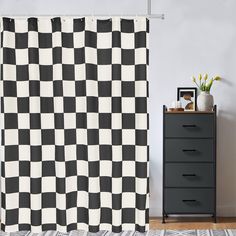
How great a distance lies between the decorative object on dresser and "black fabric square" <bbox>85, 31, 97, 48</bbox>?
114 cm

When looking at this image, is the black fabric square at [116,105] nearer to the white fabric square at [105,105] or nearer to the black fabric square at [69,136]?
the white fabric square at [105,105]

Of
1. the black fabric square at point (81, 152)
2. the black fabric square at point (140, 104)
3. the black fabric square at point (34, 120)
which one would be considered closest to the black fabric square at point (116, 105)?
the black fabric square at point (140, 104)

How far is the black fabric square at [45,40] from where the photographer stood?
3.41 m

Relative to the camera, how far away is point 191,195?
171 inches

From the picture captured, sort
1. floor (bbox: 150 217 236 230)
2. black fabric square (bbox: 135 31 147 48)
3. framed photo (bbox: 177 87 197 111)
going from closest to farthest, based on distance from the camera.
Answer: black fabric square (bbox: 135 31 147 48) → floor (bbox: 150 217 236 230) → framed photo (bbox: 177 87 197 111)

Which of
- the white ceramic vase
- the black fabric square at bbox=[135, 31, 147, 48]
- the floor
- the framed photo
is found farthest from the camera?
the framed photo

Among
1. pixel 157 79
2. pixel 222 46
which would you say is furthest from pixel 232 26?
pixel 157 79

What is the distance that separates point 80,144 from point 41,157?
30 cm

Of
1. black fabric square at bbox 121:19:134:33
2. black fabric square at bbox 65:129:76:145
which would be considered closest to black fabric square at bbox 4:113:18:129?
black fabric square at bbox 65:129:76:145

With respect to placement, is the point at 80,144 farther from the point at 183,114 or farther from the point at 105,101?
the point at 183,114

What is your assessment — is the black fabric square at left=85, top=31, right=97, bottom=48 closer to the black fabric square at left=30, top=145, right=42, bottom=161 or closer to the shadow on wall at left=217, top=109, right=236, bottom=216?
the black fabric square at left=30, top=145, right=42, bottom=161

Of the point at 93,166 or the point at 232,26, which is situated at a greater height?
the point at 232,26

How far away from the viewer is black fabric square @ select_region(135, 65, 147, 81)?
3375 mm

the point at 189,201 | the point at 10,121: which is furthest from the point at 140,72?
the point at 189,201
